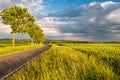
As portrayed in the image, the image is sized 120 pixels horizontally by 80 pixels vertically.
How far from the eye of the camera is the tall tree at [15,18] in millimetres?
63812

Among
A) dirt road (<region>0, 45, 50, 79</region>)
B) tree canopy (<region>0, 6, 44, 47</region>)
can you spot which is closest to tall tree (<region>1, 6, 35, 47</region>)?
tree canopy (<region>0, 6, 44, 47</region>)

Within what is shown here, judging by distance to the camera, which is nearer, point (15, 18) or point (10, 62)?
point (10, 62)

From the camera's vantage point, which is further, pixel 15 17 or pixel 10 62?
Answer: pixel 15 17

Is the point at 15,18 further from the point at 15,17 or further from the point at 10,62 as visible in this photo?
the point at 10,62

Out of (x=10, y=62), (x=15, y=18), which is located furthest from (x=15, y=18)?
(x=10, y=62)

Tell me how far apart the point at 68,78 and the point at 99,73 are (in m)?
1.40

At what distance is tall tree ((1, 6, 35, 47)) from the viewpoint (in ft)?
209

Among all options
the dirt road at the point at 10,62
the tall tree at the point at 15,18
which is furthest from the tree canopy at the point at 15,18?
the dirt road at the point at 10,62

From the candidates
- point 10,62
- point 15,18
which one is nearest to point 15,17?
point 15,18

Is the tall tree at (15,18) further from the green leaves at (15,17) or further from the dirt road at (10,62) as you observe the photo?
the dirt road at (10,62)

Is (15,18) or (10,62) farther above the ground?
(15,18)

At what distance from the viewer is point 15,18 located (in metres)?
64.6

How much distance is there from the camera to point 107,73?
9656 mm

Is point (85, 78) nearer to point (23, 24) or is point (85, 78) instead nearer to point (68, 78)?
point (68, 78)
